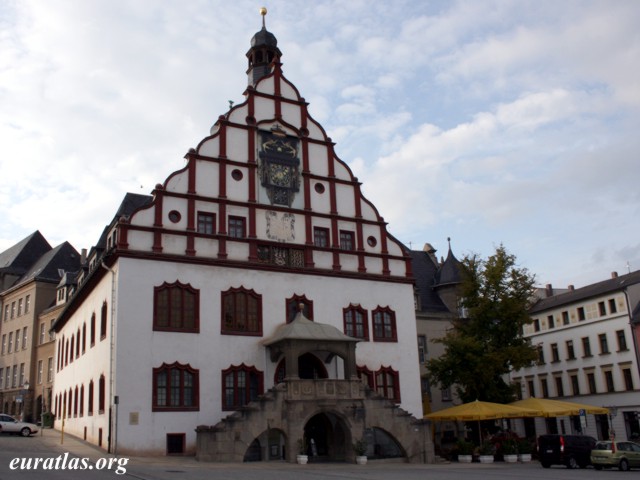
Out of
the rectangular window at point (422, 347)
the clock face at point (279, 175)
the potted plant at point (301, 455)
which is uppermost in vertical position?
the clock face at point (279, 175)

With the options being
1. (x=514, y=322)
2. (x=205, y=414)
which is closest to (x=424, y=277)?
(x=514, y=322)

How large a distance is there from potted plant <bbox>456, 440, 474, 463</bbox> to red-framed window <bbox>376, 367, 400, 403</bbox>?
419 centimetres

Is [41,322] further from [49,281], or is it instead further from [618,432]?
[618,432]

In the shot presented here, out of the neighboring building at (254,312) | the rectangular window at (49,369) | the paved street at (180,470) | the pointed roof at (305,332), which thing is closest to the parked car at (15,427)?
the neighboring building at (254,312)

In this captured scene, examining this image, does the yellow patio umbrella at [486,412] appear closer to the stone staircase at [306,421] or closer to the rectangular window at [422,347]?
the stone staircase at [306,421]

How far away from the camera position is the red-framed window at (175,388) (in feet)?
94.7

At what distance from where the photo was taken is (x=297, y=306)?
33.6m

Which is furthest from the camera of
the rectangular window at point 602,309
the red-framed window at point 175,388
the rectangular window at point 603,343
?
the rectangular window at point 602,309

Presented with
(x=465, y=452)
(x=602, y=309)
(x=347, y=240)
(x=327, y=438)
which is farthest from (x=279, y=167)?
(x=602, y=309)

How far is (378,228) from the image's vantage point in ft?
125

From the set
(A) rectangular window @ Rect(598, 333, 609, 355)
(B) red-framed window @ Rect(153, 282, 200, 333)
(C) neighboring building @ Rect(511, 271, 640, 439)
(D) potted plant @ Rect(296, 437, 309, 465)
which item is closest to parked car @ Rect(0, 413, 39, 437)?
(B) red-framed window @ Rect(153, 282, 200, 333)

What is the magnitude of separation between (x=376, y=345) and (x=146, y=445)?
1324 cm

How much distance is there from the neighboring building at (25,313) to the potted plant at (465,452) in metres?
43.8

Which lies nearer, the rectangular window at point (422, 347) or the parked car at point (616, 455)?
the parked car at point (616, 455)
